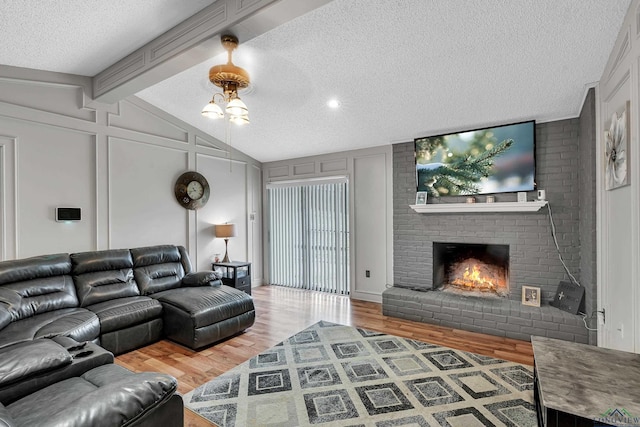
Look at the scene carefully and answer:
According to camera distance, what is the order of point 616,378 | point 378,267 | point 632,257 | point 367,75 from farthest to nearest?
1. point 378,267
2. point 367,75
3. point 632,257
4. point 616,378

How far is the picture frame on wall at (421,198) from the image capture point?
13.8ft

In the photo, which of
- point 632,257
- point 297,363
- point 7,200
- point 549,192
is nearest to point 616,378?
point 632,257

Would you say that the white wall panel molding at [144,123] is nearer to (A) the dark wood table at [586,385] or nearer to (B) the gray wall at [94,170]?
(B) the gray wall at [94,170]

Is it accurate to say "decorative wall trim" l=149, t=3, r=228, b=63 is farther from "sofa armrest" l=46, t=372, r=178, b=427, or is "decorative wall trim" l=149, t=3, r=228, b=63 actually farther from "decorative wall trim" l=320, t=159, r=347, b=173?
"decorative wall trim" l=320, t=159, r=347, b=173

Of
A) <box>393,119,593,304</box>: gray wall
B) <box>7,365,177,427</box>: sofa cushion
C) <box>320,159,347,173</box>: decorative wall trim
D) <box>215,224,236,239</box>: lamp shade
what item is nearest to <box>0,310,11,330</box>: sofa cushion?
<box>7,365,177,427</box>: sofa cushion

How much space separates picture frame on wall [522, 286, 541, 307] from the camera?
3.49 meters

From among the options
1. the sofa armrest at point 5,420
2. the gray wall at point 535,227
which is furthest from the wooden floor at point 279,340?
the sofa armrest at point 5,420

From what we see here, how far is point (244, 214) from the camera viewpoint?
5672mm

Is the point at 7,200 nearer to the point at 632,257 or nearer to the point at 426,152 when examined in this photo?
the point at 426,152

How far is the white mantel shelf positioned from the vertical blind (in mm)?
1431

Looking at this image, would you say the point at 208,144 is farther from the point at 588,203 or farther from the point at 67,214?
the point at 588,203

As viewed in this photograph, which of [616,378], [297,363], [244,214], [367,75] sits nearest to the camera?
[616,378]

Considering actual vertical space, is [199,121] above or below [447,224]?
above

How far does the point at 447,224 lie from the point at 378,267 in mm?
1256
